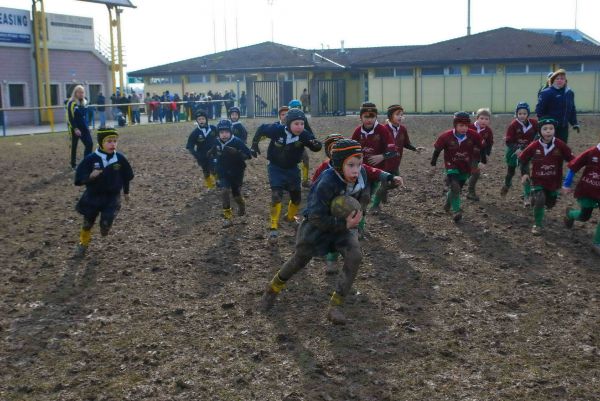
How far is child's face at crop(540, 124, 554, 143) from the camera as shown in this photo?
9.45 m

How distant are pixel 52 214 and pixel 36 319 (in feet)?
17.9

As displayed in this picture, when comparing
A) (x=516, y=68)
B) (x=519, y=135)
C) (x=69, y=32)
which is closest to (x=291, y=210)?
(x=519, y=135)

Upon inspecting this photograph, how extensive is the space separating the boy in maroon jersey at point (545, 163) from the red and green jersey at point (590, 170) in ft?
2.17

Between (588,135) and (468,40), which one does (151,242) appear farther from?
(468,40)

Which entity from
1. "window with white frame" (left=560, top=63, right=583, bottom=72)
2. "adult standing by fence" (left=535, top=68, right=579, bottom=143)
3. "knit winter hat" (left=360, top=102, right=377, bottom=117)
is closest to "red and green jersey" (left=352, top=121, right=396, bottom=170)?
"knit winter hat" (left=360, top=102, right=377, bottom=117)

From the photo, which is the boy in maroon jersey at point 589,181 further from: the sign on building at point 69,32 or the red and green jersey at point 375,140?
the sign on building at point 69,32

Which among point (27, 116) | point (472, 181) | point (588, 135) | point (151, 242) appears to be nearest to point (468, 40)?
point (588, 135)

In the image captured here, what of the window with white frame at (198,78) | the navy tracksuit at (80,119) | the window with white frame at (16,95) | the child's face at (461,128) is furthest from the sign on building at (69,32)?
the child's face at (461,128)

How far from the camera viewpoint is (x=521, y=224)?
1026 centimetres

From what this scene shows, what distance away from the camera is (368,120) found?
999 cm

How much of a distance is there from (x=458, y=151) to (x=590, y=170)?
2.30 m

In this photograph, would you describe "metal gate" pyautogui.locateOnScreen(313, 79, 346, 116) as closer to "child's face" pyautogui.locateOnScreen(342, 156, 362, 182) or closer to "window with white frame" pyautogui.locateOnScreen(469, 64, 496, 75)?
"window with white frame" pyautogui.locateOnScreen(469, 64, 496, 75)

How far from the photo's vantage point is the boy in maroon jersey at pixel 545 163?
9391mm

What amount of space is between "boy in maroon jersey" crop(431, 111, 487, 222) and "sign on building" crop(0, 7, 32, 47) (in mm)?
32140
